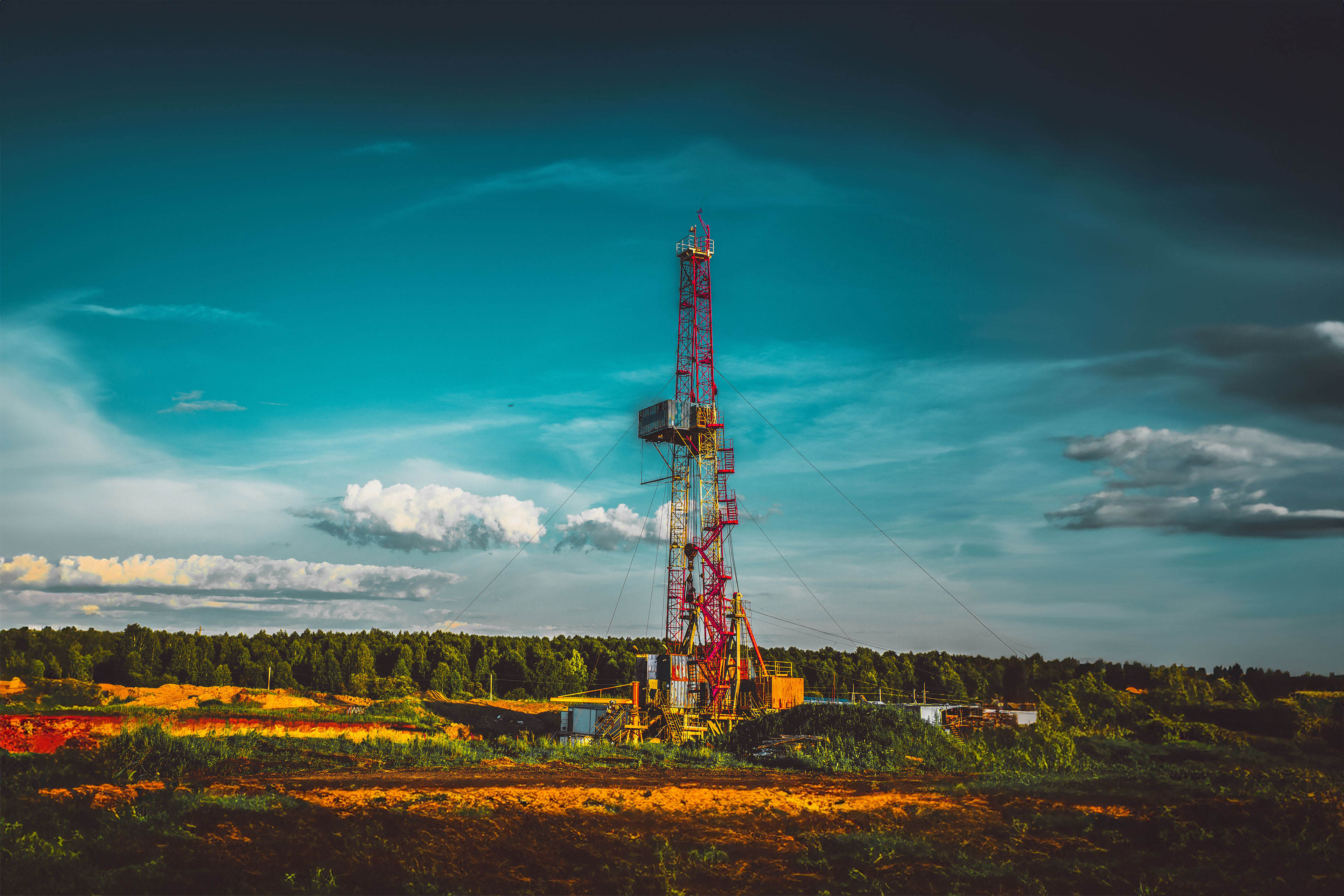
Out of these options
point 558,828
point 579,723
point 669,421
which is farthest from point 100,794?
point 669,421

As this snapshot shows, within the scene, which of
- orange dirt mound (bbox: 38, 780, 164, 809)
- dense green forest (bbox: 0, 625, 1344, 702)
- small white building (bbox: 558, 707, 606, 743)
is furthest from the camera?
dense green forest (bbox: 0, 625, 1344, 702)

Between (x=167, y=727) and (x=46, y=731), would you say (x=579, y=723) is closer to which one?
(x=167, y=727)

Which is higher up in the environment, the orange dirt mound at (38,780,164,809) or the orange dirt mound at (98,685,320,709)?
the orange dirt mound at (38,780,164,809)

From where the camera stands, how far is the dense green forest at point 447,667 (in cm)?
5769

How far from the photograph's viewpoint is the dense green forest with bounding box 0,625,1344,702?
189ft

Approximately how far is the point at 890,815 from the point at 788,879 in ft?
13.3

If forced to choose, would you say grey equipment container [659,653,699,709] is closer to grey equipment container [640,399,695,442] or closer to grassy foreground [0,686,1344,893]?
grey equipment container [640,399,695,442]

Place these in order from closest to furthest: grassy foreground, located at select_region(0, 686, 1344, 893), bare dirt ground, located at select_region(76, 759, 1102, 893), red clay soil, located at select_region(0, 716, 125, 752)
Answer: grassy foreground, located at select_region(0, 686, 1344, 893), bare dirt ground, located at select_region(76, 759, 1102, 893), red clay soil, located at select_region(0, 716, 125, 752)

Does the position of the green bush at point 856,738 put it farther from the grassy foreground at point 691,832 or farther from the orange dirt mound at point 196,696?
the orange dirt mound at point 196,696

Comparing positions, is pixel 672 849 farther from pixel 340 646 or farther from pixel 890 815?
pixel 340 646

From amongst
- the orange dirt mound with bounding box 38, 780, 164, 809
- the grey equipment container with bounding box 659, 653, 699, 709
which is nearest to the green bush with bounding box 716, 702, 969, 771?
the grey equipment container with bounding box 659, 653, 699, 709

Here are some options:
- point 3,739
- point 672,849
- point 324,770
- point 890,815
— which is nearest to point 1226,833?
point 890,815

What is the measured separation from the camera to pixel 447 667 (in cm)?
6194

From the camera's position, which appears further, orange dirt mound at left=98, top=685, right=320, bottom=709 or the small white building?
orange dirt mound at left=98, top=685, right=320, bottom=709
